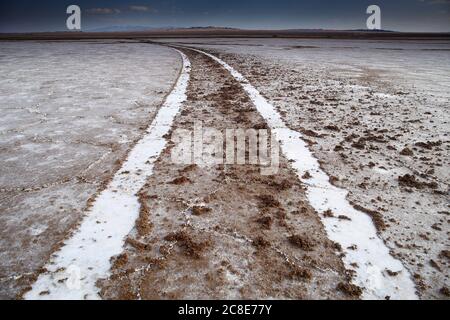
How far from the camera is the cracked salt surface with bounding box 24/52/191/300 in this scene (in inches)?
77.3

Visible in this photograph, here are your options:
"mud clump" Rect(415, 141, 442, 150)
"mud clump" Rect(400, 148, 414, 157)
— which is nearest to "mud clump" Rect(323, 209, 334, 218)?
"mud clump" Rect(400, 148, 414, 157)

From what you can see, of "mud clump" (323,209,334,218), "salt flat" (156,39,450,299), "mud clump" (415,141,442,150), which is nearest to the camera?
"salt flat" (156,39,450,299)

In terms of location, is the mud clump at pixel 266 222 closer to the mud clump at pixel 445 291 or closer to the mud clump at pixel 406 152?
the mud clump at pixel 445 291

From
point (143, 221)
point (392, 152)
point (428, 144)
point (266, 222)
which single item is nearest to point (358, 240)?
point (266, 222)

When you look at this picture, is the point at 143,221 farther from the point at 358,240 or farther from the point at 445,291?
the point at 445,291

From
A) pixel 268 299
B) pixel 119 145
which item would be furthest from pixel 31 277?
pixel 119 145

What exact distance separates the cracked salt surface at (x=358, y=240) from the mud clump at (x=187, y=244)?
0.97m

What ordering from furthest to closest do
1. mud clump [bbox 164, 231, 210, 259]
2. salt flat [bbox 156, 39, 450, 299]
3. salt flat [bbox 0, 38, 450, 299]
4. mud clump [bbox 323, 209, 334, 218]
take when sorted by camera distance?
mud clump [bbox 323, 209, 334, 218] < salt flat [bbox 156, 39, 450, 299] < mud clump [bbox 164, 231, 210, 259] < salt flat [bbox 0, 38, 450, 299]

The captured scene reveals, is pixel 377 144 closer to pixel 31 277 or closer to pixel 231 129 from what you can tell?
pixel 231 129

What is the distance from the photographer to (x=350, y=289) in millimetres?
1969

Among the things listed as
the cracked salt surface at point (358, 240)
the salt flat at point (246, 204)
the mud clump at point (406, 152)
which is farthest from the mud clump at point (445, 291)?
the mud clump at point (406, 152)

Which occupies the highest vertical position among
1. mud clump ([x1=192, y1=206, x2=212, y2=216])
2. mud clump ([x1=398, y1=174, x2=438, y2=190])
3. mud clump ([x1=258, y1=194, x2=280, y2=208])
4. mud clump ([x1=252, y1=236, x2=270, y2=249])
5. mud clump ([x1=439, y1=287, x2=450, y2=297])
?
mud clump ([x1=398, y1=174, x2=438, y2=190])

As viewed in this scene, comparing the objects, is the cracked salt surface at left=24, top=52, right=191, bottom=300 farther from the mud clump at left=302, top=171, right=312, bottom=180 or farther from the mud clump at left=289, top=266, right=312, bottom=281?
the mud clump at left=302, top=171, right=312, bottom=180

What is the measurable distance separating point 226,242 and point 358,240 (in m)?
0.96
